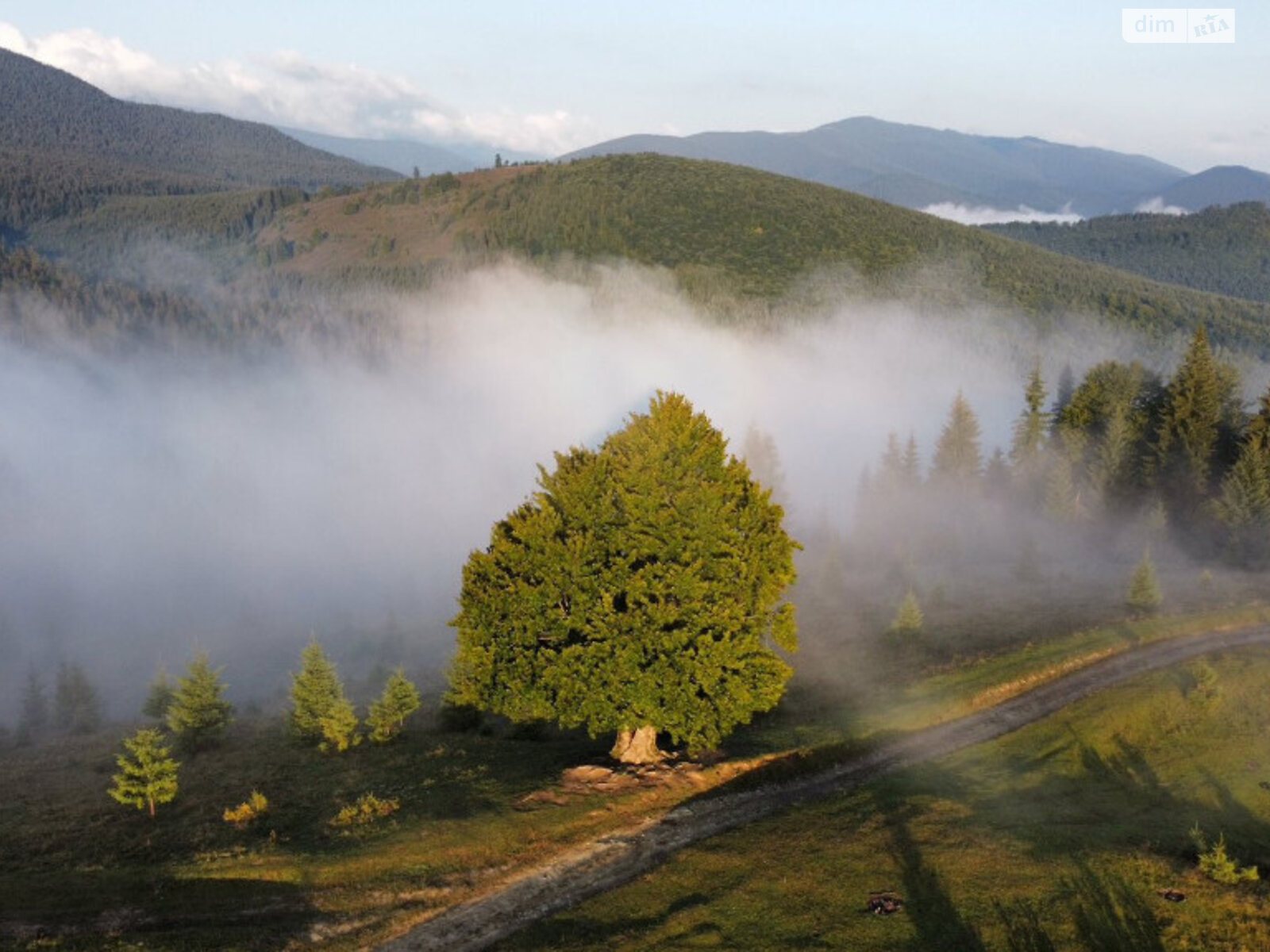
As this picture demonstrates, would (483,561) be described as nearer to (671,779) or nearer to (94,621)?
(671,779)

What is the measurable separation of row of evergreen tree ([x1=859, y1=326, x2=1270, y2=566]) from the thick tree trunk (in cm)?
6211

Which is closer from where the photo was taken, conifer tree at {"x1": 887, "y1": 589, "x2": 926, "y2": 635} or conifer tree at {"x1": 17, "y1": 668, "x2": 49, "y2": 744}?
conifer tree at {"x1": 887, "y1": 589, "x2": 926, "y2": 635}

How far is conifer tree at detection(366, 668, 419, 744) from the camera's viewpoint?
4047 centimetres

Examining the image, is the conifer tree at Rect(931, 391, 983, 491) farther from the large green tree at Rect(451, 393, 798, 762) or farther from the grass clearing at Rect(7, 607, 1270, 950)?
the large green tree at Rect(451, 393, 798, 762)

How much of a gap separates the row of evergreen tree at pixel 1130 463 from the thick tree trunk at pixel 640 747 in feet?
204

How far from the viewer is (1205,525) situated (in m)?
79.7

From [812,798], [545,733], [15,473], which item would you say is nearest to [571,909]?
[812,798]

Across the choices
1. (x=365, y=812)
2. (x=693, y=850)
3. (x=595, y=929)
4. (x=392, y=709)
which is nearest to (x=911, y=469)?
(x=392, y=709)

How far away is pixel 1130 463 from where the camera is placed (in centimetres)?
8981

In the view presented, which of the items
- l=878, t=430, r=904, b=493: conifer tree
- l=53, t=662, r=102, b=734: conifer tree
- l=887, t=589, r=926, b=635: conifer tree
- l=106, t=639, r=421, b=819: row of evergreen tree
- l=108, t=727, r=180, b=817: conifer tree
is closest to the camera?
l=108, t=727, r=180, b=817: conifer tree

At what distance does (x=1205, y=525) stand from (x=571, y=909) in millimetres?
76901

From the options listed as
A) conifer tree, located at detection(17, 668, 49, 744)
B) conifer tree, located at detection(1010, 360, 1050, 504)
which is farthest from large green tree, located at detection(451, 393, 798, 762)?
conifer tree, located at detection(1010, 360, 1050, 504)

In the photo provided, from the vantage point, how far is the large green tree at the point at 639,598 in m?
32.6

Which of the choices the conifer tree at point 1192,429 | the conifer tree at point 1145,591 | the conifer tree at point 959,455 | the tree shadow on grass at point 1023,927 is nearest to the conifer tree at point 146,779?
the tree shadow on grass at point 1023,927
